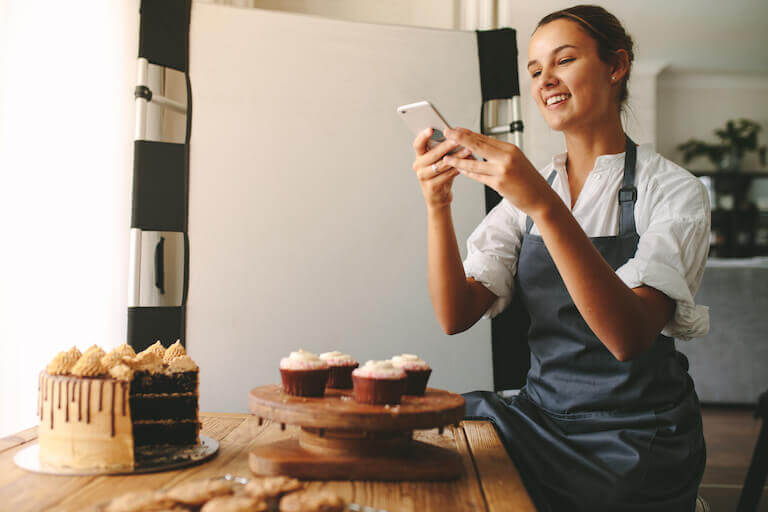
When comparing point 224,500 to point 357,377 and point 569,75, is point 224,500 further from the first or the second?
point 569,75

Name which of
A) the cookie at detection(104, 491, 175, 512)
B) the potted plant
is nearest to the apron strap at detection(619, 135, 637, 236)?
the cookie at detection(104, 491, 175, 512)

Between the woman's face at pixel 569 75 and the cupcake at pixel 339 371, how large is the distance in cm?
75

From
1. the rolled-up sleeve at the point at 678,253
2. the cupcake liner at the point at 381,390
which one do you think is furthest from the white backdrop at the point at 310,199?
the cupcake liner at the point at 381,390

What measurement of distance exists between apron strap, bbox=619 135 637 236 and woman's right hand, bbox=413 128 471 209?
0.39m

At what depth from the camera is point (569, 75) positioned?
1.36m

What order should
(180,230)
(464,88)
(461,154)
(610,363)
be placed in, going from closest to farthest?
1. (461,154)
2. (610,363)
3. (180,230)
4. (464,88)

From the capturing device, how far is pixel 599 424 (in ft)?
4.02

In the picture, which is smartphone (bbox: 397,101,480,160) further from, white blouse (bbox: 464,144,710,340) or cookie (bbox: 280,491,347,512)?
cookie (bbox: 280,491,347,512)

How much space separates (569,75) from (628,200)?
31 cm

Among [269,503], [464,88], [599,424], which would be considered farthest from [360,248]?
[269,503]

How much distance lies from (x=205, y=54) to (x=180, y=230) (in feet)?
1.72

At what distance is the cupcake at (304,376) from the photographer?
0.96m

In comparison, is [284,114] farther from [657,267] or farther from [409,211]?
[657,267]

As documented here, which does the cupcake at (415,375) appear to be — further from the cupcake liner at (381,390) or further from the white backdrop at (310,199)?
the white backdrop at (310,199)
